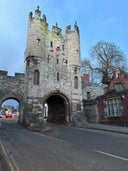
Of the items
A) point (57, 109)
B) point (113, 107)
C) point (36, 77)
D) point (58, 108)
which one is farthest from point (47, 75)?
point (113, 107)

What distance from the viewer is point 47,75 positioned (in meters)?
25.3

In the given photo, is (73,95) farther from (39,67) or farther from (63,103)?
(39,67)

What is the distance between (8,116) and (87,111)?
3832cm

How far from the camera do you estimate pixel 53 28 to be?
28344mm

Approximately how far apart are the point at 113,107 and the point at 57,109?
977 cm

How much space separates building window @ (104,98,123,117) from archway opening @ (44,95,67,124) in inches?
243

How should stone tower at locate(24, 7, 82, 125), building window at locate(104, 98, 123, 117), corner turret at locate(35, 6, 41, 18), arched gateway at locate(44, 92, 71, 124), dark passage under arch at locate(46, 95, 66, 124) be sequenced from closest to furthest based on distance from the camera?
building window at locate(104, 98, 123, 117) → stone tower at locate(24, 7, 82, 125) → arched gateway at locate(44, 92, 71, 124) → corner turret at locate(35, 6, 41, 18) → dark passage under arch at locate(46, 95, 66, 124)

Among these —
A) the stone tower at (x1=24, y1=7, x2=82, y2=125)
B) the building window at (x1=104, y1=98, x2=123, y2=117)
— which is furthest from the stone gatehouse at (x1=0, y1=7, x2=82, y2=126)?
the building window at (x1=104, y1=98, x2=123, y2=117)

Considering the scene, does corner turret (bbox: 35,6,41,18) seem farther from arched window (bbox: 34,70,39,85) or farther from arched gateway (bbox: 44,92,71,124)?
arched gateway (bbox: 44,92,71,124)

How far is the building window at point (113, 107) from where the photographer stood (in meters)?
22.3

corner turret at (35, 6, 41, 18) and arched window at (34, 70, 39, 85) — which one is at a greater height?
corner turret at (35, 6, 41, 18)

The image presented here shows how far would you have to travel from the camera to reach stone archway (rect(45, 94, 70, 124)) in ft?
86.2

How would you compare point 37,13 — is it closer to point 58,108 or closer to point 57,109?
point 58,108

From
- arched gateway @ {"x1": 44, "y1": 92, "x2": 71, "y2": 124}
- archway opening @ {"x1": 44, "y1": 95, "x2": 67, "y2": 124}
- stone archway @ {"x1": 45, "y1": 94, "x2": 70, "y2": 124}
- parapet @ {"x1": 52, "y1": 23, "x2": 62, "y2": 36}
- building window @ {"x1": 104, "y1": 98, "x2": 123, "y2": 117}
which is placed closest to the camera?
building window @ {"x1": 104, "y1": 98, "x2": 123, "y2": 117}
